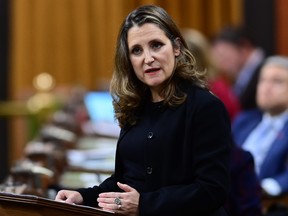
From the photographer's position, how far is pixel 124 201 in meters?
2.80

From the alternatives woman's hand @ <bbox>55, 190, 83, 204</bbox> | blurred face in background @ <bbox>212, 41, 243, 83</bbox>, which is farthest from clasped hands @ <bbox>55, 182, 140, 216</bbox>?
blurred face in background @ <bbox>212, 41, 243, 83</bbox>

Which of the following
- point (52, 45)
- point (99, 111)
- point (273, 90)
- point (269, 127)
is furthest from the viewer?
point (52, 45)

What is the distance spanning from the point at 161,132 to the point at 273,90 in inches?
128

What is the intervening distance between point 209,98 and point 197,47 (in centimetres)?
380

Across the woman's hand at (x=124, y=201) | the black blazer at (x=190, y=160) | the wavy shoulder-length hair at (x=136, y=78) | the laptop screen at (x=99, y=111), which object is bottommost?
the laptop screen at (x=99, y=111)

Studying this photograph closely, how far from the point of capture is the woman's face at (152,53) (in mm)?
2898

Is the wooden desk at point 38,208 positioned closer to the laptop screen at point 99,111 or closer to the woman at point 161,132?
the woman at point 161,132

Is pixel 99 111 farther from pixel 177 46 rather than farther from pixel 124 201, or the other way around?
pixel 124 201

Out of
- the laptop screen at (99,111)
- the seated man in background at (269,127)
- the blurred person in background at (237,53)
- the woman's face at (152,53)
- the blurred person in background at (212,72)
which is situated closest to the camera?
the woman's face at (152,53)

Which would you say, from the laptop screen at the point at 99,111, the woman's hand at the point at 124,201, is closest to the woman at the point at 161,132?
the woman's hand at the point at 124,201

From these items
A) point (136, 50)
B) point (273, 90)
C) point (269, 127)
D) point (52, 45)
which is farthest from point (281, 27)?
point (136, 50)

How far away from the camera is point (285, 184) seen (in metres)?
5.14

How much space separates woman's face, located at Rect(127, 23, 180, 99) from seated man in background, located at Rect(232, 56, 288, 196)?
7.78 feet

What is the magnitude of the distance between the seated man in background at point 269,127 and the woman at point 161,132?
2272 millimetres
